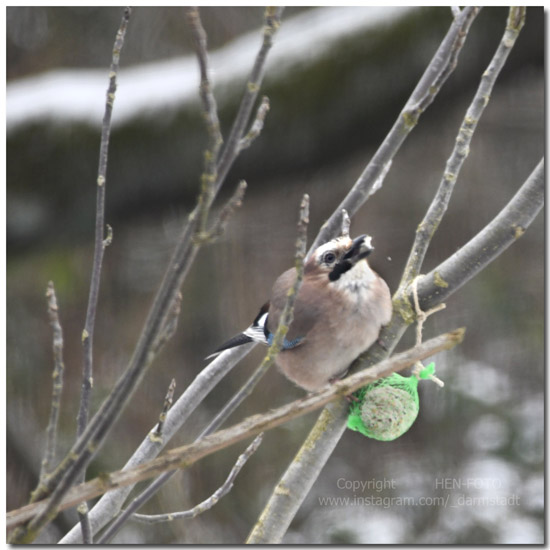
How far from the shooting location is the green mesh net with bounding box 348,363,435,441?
153cm

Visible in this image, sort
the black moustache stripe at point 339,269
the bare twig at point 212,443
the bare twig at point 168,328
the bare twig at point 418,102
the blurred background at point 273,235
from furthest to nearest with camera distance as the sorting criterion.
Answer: the blurred background at point 273,235
the black moustache stripe at point 339,269
the bare twig at point 418,102
the bare twig at point 212,443
the bare twig at point 168,328

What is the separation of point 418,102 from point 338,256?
349 millimetres

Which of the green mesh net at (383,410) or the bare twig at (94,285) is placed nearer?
the bare twig at (94,285)

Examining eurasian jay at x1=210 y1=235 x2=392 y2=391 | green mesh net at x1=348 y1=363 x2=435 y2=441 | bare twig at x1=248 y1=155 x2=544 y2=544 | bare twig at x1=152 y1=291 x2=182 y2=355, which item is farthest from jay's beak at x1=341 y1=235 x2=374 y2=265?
bare twig at x1=152 y1=291 x2=182 y2=355

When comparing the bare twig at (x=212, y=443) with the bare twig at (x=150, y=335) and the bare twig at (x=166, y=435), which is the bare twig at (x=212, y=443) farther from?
the bare twig at (x=166, y=435)

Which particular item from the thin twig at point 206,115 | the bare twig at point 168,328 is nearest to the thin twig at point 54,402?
the bare twig at point 168,328

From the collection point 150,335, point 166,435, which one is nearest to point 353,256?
point 166,435

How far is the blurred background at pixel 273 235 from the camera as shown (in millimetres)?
2420

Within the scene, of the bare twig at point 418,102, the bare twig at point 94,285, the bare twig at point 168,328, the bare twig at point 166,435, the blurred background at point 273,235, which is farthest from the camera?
the blurred background at point 273,235

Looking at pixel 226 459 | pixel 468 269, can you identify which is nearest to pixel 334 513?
pixel 226 459

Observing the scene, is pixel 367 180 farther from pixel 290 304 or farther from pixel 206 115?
pixel 206 115

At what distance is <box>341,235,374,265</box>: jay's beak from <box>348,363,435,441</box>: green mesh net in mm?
248

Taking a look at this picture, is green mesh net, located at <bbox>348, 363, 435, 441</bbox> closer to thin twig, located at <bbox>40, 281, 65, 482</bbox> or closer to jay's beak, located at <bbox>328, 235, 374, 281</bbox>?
jay's beak, located at <bbox>328, 235, 374, 281</bbox>

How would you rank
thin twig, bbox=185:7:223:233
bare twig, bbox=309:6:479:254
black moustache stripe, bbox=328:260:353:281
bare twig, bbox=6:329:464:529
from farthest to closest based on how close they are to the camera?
black moustache stripe, bbox=328:260:353:281
bare twig, bbox=309:6:479:254
bare twig, bbox=6:329:464:529
thin twig, bbox=185:7:223:233
